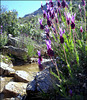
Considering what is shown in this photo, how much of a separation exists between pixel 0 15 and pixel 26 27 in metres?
2.00

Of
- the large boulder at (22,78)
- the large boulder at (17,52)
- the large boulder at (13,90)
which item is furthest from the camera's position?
the large boulder at (17,52)

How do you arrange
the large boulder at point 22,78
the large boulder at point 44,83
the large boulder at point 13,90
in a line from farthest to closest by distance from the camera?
the large boulder at point 22,78, the large boulder at point 13,90, the large boulder at point 44,83

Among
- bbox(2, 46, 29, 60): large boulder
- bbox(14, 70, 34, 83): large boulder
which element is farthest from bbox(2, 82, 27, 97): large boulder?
bbox(2, 46, 29, 60): large boulder

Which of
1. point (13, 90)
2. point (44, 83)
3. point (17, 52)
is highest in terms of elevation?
point (17, 52)

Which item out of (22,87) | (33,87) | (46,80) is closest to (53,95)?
(46,80)

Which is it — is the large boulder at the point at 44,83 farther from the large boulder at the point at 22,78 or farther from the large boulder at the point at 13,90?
the large boulder at the point at 22,78

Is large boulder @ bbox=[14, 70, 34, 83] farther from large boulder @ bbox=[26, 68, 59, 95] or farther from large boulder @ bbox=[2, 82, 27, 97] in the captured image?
large boulder @ bbox=[26, 68, 59, 95]

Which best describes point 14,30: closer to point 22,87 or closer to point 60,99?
point 22,87

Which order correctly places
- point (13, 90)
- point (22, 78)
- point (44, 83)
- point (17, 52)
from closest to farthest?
point (44, 83) → point (13, 90) → point (22, 78) → point (17, 52)

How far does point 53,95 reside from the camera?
63.1 inches

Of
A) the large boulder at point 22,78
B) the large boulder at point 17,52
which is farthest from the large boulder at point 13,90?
the large boulder at point 17,52

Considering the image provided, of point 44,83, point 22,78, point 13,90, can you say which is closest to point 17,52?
point 22,78

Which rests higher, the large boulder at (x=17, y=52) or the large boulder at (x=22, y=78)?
the large boulder at (x=17, y=52)

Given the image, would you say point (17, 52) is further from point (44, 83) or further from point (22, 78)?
point (44, 83)
